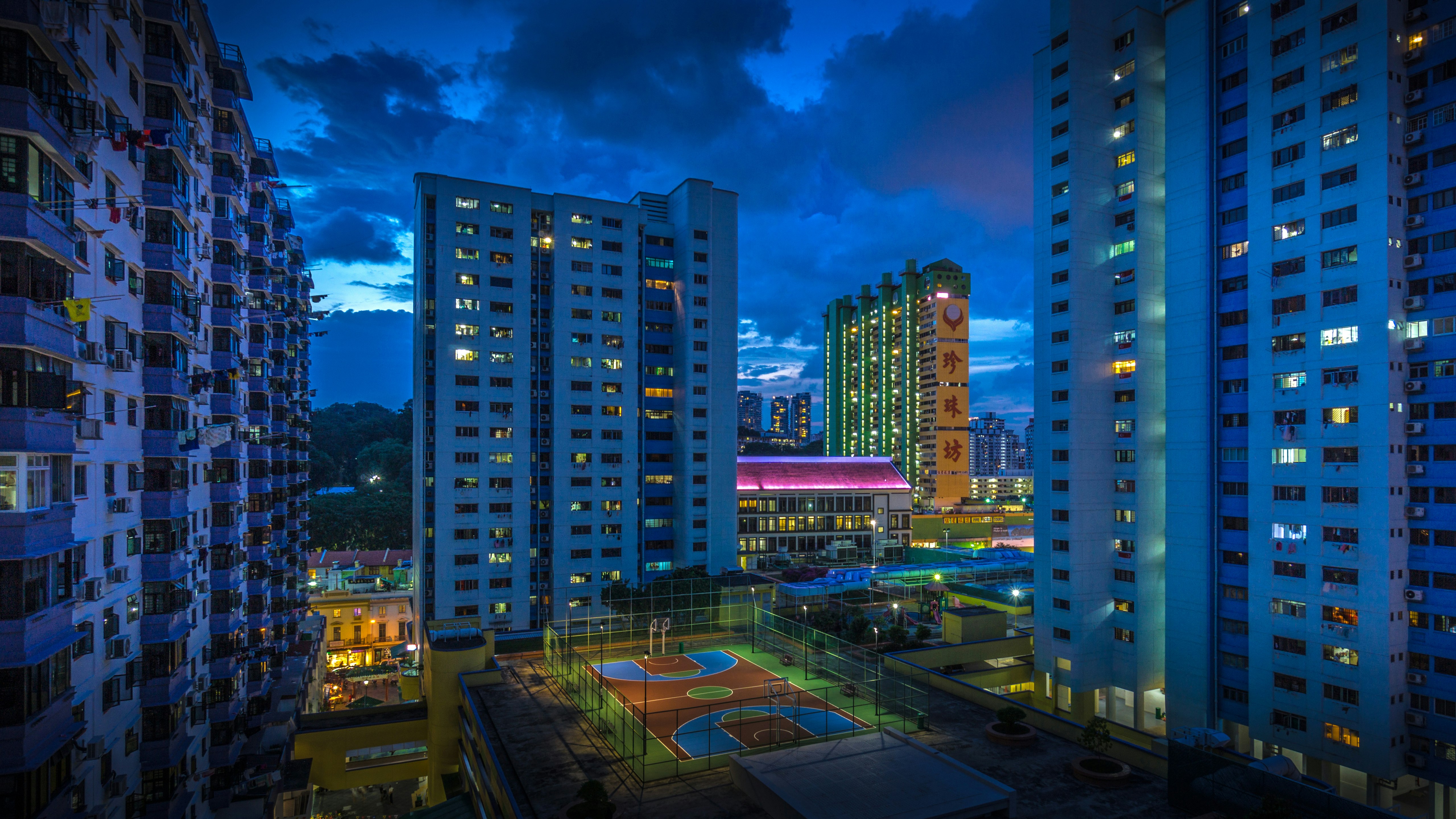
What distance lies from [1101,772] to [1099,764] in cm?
49

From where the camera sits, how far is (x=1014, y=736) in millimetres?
28750

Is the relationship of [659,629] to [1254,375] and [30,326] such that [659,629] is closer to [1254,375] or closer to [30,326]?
[30,326]

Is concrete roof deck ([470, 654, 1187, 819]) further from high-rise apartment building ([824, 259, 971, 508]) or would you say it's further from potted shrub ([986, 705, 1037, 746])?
high-rise apartment building ([824, 259, 971, 508])

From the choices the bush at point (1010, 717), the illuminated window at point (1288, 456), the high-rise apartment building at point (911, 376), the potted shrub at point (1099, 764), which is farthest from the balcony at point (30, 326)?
the high-rise apartment building at point (911, 376)

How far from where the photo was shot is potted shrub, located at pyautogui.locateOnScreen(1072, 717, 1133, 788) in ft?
81.4

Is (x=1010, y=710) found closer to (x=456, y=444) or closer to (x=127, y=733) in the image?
(x=127, y=733)

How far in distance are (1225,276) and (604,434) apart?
156 ft

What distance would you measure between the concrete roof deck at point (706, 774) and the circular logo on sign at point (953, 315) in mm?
115316

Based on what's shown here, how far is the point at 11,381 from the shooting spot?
1584 cm

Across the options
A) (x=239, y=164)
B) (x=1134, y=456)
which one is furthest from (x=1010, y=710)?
(x=239, y=164)

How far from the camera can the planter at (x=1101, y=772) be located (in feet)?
81.1

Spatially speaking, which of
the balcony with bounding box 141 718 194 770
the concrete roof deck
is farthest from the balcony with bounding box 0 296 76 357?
the concrete roof deck

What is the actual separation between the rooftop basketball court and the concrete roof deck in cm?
86

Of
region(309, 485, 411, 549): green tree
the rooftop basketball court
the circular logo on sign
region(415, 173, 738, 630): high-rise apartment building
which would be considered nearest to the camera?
the rooftop basketball court
